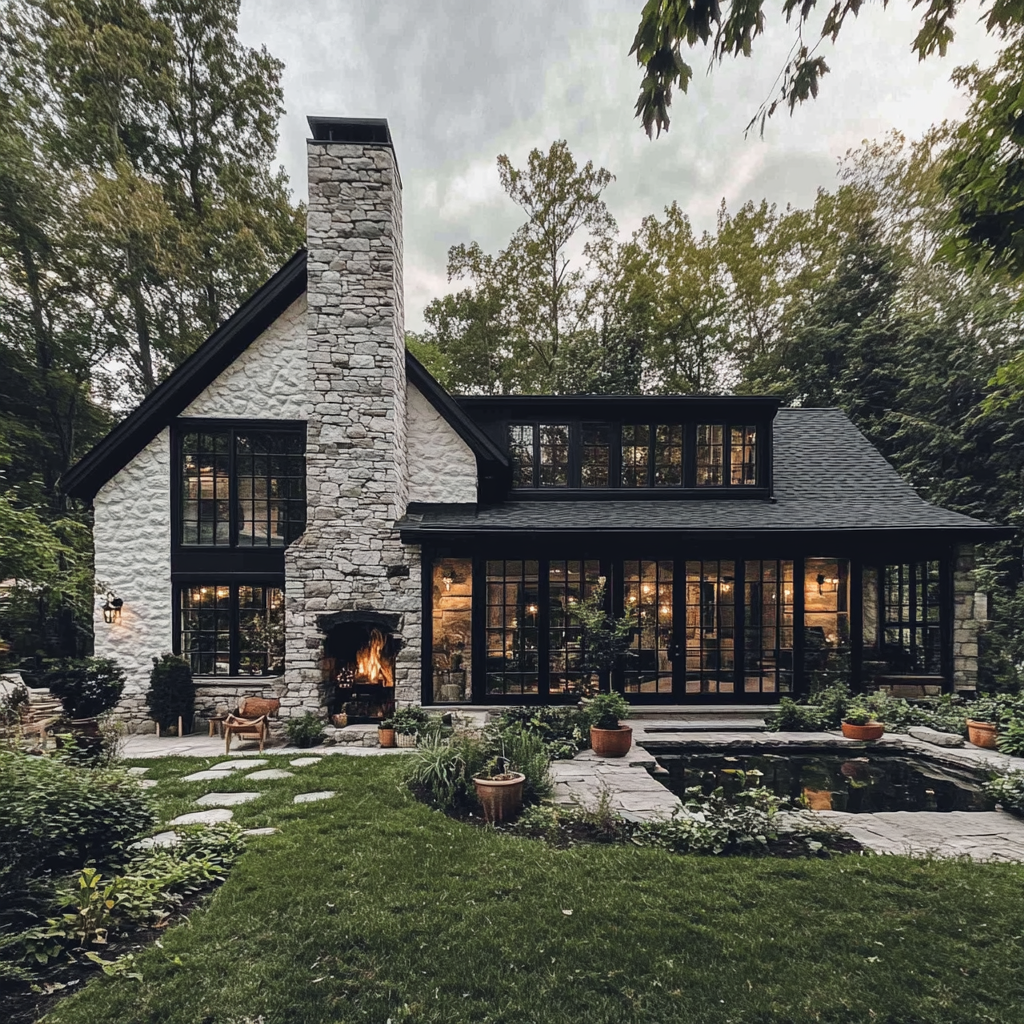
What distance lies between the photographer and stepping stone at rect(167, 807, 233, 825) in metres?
4.88

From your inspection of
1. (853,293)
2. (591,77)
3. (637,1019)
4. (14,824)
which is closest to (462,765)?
(637,1019)

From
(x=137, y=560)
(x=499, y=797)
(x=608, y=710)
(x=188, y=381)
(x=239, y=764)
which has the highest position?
(x=188, y=381)

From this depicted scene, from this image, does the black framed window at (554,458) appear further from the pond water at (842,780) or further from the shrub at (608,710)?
the pond water at (842,780)

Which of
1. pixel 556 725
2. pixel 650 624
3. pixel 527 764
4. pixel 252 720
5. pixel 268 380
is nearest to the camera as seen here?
pixel 527 764

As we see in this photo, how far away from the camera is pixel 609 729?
23.1ft

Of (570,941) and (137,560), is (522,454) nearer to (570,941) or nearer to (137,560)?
(137,560)

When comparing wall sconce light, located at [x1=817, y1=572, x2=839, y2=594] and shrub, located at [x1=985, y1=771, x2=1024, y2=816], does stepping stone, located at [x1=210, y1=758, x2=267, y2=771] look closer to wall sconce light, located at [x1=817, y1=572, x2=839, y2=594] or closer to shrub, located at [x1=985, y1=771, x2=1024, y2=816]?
shrub, located at [x1=985, y1=771, x2=1024, y2=816]

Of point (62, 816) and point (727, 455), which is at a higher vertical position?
point (727, 455)

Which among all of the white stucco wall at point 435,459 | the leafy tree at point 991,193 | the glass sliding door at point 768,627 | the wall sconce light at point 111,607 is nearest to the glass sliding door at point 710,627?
the glass sliding door at point 768,627

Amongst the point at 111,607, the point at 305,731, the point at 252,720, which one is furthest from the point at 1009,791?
the point at 111,607

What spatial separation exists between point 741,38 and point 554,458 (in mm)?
8163

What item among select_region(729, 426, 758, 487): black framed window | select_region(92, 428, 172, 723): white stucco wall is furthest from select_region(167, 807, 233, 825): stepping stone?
select_region(729, 426, 758, 487): black framed window

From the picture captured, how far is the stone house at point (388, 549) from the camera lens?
8.77 metres

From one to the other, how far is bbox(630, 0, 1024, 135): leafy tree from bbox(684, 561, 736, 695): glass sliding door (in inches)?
300
